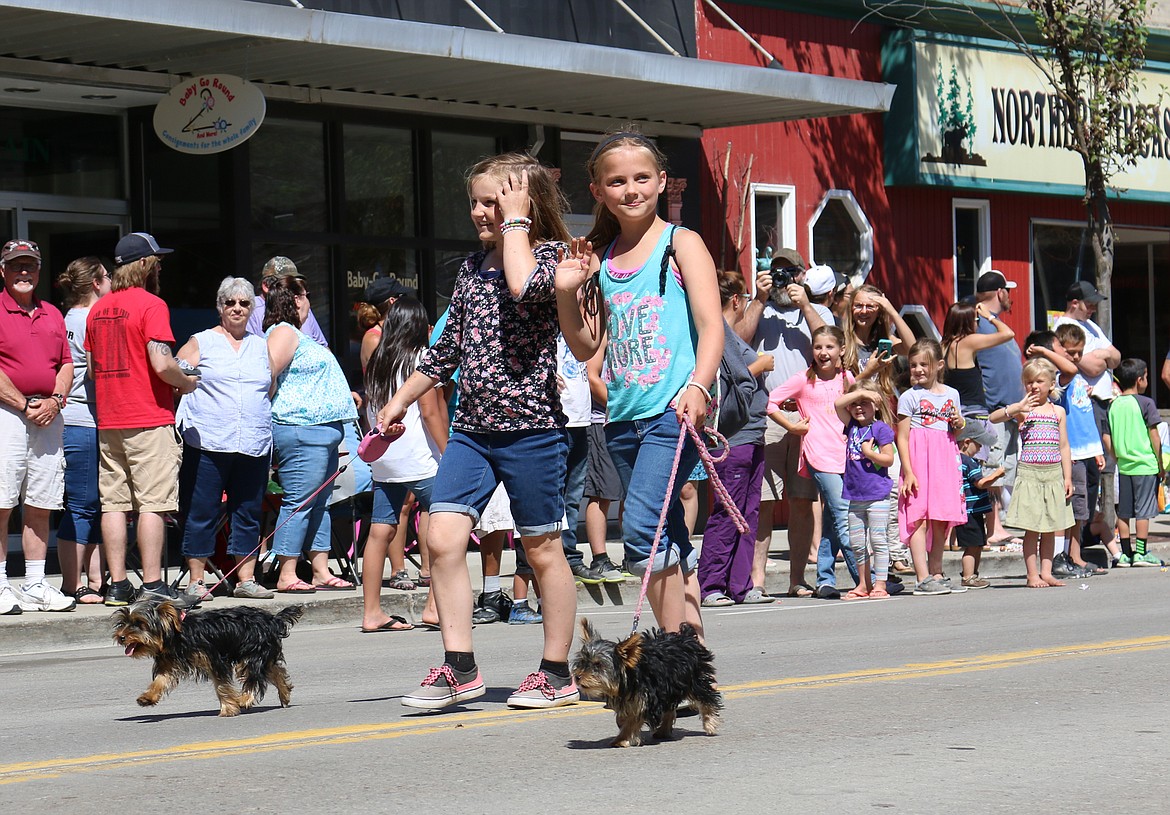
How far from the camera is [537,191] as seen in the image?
23.4 ft

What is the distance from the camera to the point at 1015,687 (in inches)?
308

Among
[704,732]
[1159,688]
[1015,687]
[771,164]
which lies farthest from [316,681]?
[771,164]

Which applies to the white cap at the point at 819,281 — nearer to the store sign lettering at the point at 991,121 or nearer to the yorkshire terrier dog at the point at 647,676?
the store sign lettering at the point at 991,121

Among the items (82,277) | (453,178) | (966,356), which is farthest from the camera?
(453,178)

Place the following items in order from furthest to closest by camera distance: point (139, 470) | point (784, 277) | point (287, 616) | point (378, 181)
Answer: point (378, 181) < point (784, 277) < point (139, 470) < point (287, 616)

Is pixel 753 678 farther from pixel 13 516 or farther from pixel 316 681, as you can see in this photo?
pixel 13 516

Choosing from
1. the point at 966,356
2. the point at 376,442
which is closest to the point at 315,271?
the point at 966,356

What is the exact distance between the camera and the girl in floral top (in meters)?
6.96

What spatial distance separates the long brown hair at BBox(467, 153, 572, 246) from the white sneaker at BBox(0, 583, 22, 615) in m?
5.54

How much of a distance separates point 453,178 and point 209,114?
3479mm

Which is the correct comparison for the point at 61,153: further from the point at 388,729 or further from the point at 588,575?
the point at 388,729

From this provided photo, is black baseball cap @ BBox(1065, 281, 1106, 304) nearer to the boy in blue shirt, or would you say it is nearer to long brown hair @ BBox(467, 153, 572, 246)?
the boy in blue shirt

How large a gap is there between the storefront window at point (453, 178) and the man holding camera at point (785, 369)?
3761mm

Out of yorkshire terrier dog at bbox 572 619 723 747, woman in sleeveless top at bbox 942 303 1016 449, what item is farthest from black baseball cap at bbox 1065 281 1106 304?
yorkshire terrier dog at bbox 572 619 723 747
